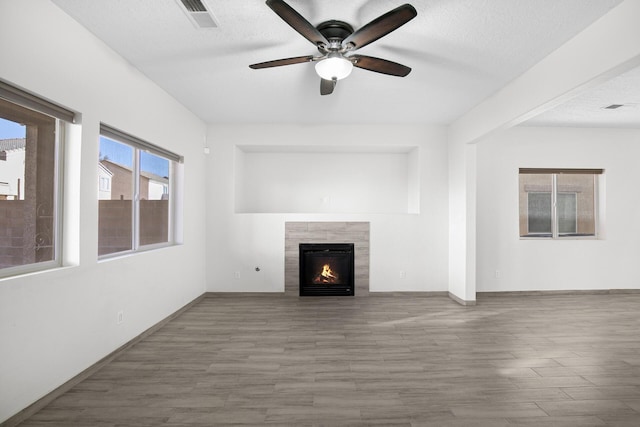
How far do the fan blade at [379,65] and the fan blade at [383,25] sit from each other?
196 millimetres

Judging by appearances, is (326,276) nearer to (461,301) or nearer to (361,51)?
(461,301)

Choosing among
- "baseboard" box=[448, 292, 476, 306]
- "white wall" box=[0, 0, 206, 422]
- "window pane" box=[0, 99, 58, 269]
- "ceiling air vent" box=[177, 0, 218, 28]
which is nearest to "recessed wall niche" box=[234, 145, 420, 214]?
"baseboard" box=[448, 292, 476, 306]

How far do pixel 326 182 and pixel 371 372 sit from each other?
3661mm

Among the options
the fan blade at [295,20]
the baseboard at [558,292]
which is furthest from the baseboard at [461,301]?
the fan blade at [295,20]

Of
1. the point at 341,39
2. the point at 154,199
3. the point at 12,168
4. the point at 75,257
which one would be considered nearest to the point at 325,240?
the point at 154,199

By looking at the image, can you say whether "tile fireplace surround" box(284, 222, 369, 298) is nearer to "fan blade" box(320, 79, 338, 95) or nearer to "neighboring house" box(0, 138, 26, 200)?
"fan blade" box(320, 79, 338, 95)

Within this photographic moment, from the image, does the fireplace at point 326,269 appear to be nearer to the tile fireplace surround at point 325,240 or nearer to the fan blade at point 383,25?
the tile fireplace surround at point 325,240

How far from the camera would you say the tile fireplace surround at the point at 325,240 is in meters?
5.39

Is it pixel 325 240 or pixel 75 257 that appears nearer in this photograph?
pixel 75 257

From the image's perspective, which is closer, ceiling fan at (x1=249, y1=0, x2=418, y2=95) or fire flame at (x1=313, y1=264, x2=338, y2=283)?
ceiling fan at (x1=249, y1=0, x2=418, y2=95)

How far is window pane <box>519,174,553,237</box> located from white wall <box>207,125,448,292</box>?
1388mm

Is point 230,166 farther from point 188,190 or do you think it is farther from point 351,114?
point 351,114

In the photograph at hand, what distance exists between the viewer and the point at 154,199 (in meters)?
4.09

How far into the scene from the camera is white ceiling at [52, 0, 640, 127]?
242 cm
